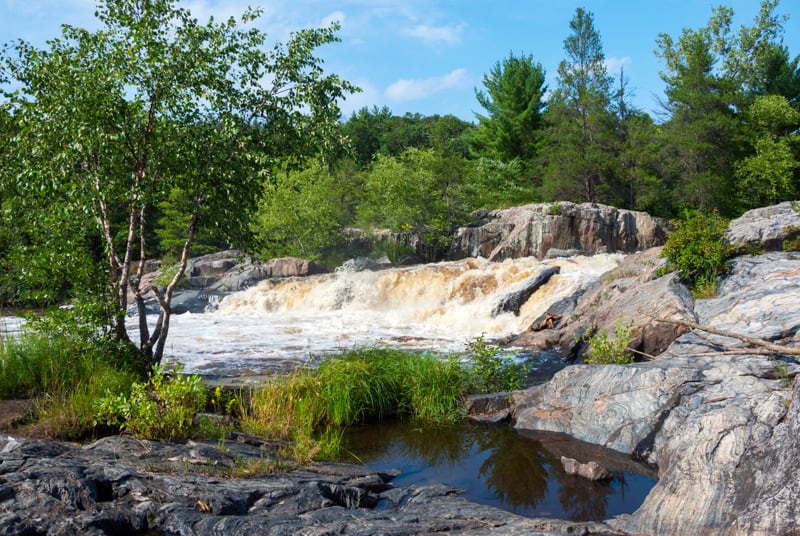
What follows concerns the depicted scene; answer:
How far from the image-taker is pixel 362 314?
20.4 meters

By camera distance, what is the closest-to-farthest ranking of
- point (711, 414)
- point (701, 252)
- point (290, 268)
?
1. point (711, 414)
2. point (701, 252)
3. point (290, 268)

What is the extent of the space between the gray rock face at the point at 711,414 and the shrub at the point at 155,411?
4.22 meters

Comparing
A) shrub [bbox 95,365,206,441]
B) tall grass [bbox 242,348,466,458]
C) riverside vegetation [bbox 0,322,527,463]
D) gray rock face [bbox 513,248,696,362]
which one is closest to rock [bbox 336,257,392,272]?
gray rock face [bbox 513,248,696,362]

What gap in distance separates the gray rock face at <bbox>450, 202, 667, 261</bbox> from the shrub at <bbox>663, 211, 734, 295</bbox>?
1366 centimetres

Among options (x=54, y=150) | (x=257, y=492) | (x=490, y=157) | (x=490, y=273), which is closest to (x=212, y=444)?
(x=257, y=492)

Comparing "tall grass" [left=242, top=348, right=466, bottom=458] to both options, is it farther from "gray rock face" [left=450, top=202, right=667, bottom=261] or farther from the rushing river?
"gray rock face" [left=450, top=202, right=667, bottom=261]

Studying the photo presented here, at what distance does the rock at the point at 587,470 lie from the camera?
608 centimetres

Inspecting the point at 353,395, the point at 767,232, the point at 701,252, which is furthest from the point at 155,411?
the point at 767,232

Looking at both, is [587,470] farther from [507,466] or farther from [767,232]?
[767,232]

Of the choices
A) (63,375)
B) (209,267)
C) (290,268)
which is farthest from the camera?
(209,267)

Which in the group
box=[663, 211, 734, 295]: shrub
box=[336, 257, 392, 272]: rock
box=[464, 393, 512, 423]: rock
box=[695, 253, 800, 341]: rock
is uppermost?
box=[336, 257, 392, 272]: rock

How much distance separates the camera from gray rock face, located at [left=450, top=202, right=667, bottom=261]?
2658 cm

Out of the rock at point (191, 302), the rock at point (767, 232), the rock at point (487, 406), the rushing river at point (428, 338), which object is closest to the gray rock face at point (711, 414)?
the rock at point (487, 406)

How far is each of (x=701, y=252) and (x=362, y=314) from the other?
1134cm
